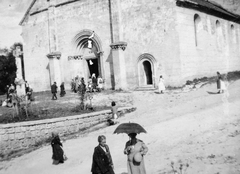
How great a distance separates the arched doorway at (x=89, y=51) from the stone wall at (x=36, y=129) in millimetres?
8653

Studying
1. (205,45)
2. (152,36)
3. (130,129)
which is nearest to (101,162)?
(130,129)

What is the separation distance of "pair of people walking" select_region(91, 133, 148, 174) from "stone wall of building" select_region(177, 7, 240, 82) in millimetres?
12657

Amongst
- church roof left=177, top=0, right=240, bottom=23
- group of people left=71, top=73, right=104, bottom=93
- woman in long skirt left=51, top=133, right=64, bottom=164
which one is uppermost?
church roof left=177, top=0, right=240, bottom=23

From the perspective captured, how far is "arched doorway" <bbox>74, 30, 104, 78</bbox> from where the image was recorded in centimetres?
2016

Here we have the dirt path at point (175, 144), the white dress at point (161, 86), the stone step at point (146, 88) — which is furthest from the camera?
the stone step at point (146, 88)

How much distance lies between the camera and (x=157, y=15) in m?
17.2

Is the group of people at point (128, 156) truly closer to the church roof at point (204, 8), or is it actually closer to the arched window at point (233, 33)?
the church roof at point (204, 8)

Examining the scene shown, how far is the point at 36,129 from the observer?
10.8 metres

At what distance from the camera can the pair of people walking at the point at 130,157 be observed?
4703mm

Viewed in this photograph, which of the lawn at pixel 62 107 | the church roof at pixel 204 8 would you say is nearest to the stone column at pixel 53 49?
the lawn at pixel 62 107

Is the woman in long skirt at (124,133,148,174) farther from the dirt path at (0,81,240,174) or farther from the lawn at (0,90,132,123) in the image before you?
the lawn at (0,90,132,123)

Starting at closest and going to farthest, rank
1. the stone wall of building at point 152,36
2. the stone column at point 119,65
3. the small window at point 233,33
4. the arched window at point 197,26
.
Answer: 1. the stone wall of building at point 152,36
2. the stone column at point 119,65
3. the arched window at point 197,26
4. the small window at point 233,33

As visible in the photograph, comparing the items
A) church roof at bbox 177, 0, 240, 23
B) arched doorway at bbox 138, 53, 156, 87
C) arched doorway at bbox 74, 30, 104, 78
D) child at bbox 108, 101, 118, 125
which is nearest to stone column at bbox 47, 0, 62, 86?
arched doorway at bbox 74, 30, 104, 78

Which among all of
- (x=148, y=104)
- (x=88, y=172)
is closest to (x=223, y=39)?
(x=148, y=104)
